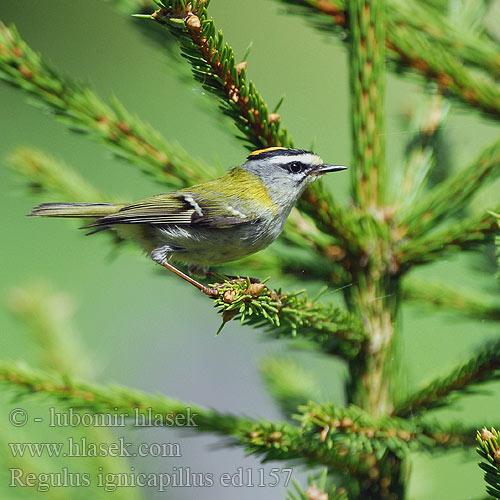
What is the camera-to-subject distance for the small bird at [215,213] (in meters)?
0.93

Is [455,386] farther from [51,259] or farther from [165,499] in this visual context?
[51,259]

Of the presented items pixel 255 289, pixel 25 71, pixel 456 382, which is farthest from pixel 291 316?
pixel 25 71

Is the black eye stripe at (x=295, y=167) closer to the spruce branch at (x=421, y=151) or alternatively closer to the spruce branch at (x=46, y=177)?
the spruce branch at (x=421, y=151)

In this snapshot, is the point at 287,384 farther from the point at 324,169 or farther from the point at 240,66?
the point at 240,66

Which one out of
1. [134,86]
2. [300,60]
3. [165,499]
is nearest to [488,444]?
[165,499]

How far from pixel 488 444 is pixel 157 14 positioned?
50 cm

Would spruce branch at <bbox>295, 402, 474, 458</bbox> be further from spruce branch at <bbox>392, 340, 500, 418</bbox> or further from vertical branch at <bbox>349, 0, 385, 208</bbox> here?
vertical branch at <bbox>349, 0, 385, 208</bbox>

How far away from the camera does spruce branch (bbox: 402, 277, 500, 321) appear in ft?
3.32

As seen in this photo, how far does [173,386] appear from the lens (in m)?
1.67

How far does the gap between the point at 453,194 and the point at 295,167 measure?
0.78 feet

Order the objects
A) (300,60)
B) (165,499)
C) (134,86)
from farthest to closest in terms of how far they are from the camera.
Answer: (134,86)
(300,60)
(165,499)

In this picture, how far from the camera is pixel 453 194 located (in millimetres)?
827
